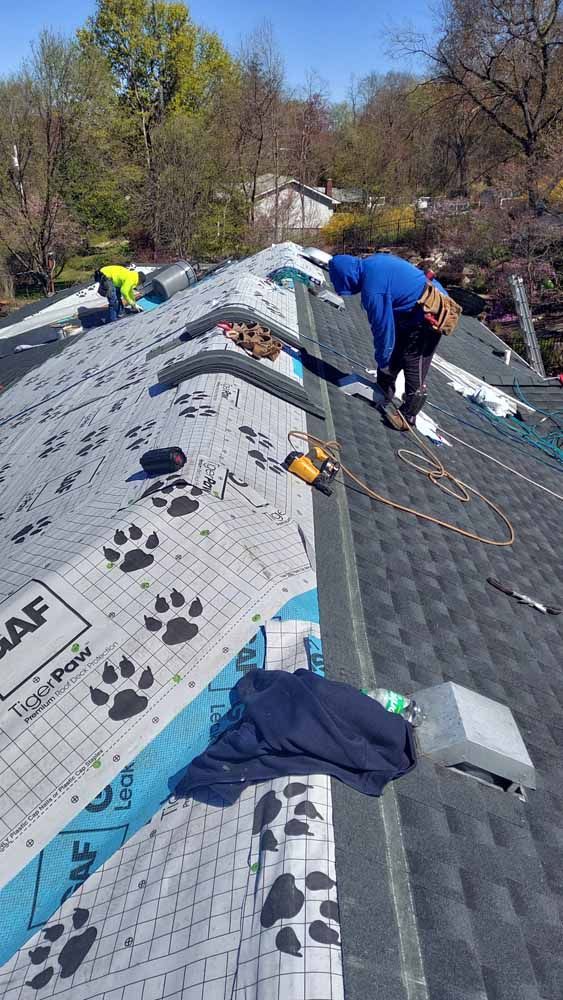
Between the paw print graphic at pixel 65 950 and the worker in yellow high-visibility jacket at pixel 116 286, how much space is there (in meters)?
9.23

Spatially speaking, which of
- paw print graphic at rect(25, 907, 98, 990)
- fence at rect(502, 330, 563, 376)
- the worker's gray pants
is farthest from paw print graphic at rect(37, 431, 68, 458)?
fence at rect(502, 330, 563, 376)

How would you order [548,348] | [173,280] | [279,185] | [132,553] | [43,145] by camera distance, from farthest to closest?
[279,185]
[43,145]
[548,348]
[173,280]
[132,553]

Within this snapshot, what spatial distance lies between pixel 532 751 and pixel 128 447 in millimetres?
2953

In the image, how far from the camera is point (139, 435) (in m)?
3.97

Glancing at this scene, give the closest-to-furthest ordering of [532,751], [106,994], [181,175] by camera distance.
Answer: [106,994]
[532,751]
[181,175]

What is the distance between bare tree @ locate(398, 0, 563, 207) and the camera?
75.9 feet

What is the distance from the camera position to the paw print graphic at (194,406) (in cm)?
385

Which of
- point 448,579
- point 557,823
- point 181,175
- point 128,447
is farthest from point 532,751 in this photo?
point 181,175

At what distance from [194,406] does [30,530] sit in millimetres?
1354

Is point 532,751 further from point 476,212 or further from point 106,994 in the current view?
point 476,212

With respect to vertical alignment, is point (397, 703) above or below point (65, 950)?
above

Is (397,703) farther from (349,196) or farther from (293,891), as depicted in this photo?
(349,196)

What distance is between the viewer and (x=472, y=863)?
2043mm

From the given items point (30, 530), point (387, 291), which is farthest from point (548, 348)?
point (30, 530)
